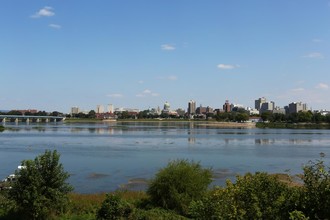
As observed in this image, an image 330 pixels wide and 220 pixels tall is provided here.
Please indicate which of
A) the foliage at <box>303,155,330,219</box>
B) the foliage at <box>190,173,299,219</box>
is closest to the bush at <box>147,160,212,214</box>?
the foliage at <box>190,173,299,219</box>

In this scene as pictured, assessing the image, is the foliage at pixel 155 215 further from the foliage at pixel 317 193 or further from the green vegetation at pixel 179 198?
the foliage at pixel 317 193

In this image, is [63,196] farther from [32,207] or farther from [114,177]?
[114,177]

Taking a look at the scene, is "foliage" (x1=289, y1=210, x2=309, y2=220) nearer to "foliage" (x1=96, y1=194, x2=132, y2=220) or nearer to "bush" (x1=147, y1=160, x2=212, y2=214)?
"foliage" (x1=96, y1=194, x2=132, y2=220)

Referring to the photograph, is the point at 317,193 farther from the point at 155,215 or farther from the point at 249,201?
the point at 155,215

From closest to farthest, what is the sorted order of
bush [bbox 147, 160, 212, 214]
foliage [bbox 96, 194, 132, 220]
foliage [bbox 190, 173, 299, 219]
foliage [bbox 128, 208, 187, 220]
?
1. foliage [bbox 190, 173, 299, 219]
2. foliage [bbox 96, 194, 132, 220]
3. foliage [bbox 128, 208, 187, 220]
4. bush [bbox 147, 160, 212, 214]

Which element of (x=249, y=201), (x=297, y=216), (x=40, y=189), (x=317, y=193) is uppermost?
(x=317, y=193)

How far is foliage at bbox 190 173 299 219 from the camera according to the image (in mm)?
9570

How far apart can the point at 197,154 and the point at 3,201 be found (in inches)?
1702

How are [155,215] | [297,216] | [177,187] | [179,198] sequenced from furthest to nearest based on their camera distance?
1. [177,187]
2. [179,198]
3. [155,215]
4. [297,216]

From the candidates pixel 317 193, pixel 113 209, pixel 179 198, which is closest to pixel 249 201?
pixel 317 193

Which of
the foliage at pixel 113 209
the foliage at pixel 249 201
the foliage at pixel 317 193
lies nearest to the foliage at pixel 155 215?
the foliage at pixel 113 209

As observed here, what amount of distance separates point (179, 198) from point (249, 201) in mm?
13461

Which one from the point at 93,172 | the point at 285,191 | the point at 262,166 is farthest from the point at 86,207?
the point at 262,166

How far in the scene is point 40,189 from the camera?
2030 cm
